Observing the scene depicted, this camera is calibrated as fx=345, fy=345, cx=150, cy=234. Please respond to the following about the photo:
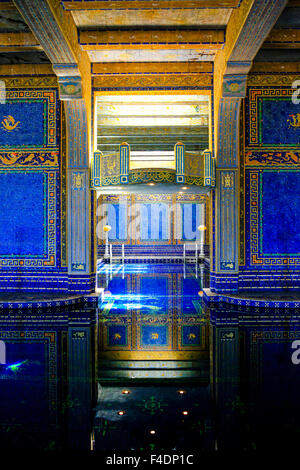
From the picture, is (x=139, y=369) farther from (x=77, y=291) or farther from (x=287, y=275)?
(x=287, y=275)

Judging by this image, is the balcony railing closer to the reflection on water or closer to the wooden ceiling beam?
the wooden ceiling beam

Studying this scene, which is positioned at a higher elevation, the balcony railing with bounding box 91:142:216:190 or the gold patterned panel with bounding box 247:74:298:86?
the gold patterned panel with bounding box 247:74:298:86

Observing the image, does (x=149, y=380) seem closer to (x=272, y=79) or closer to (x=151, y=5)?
(x=151, y=5)

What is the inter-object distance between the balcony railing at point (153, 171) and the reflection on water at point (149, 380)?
7.12 feet

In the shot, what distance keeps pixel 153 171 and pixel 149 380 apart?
364 centimetres

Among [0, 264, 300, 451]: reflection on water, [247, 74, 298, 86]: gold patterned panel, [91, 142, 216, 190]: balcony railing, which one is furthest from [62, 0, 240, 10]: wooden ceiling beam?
[0, 264, 300, 451]: reflection on water

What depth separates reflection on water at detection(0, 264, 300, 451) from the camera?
203cm

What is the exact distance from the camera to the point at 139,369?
315cm

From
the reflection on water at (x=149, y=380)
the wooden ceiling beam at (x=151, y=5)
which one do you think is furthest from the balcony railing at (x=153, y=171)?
the reflection on water at (x=149, y=380)

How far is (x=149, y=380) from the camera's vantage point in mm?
2875

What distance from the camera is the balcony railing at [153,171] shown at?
5.71 metres

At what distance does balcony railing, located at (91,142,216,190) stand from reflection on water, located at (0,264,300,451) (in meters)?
2.17

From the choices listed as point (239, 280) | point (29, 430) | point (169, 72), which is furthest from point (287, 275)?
point (29, 430)
